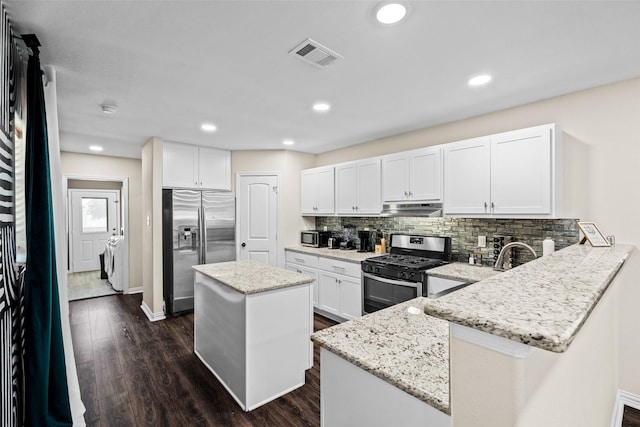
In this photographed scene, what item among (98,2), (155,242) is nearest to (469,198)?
(98,2)

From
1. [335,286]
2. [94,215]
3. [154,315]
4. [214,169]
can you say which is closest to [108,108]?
[214,169]

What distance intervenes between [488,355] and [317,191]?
413cm

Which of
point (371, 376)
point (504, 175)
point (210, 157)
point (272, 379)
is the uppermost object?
point (210, 157)

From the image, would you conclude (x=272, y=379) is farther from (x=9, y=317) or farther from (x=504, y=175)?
(x=504, y=175)

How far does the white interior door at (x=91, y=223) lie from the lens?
715cm

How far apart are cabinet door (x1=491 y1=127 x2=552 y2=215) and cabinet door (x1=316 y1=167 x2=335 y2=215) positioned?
2.25 metres

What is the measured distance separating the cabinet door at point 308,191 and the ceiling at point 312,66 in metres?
1.58

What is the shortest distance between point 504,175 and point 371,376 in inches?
94.1

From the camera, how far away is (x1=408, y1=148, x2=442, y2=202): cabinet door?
3170mm

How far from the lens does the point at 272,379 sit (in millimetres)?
2336

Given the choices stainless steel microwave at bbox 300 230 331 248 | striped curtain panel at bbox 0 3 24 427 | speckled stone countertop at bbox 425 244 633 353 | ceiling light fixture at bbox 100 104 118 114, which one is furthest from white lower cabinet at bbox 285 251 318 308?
speckled stone countertop at bbox 425 244 633 353

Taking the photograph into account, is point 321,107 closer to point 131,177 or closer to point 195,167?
point 195,167

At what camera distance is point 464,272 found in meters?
2.80

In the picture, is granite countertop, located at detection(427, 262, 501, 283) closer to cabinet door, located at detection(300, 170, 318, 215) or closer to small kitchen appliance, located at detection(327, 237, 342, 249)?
small kitchen appliance, located at detection(327, 237, 342, 249)
